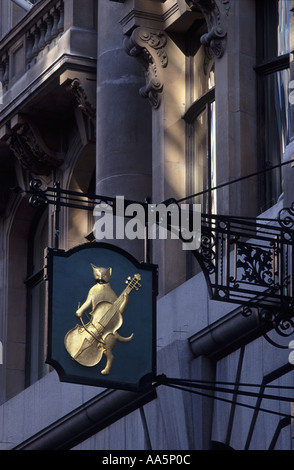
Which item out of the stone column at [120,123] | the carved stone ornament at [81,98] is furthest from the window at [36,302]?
the stone column at [120,123]

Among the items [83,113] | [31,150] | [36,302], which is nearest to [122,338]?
A: [83,113]

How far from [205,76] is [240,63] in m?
1.71

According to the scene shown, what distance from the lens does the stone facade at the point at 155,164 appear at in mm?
19656

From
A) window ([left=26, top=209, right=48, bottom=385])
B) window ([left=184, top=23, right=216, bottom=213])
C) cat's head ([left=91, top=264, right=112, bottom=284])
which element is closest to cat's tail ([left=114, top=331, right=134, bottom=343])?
cat's head ([left=91, top=264, right=112, bottom=284])

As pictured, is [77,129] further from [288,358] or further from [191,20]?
[288,358]

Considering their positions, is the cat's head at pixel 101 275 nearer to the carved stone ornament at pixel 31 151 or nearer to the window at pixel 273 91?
the window at pixel 273 91

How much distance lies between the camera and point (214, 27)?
2095cm

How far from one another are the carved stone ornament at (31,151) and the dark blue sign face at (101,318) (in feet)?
35.1

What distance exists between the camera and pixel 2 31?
31.2 meters

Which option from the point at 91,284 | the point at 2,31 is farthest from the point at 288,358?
the point at 2,31

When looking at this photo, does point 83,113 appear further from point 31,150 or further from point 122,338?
point 122,338

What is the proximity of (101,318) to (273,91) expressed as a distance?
5455 mm

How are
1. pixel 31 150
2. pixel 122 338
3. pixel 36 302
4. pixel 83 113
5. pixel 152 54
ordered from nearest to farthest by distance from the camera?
pixel 122 338 → pixel 152 54 → pixel 83 113 → pixel 31 150 → pixel 36 302
